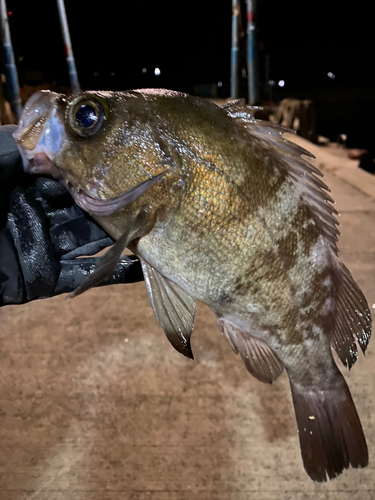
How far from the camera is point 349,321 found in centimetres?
145

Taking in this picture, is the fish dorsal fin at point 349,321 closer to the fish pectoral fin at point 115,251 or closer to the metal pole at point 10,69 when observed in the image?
the fish pectoral fin at point 115,251

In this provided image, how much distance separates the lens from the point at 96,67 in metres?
30.4

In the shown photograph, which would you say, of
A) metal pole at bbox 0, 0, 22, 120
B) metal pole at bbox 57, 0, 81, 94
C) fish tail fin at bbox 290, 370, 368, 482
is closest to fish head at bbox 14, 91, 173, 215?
fish tail fin at bbox 290, 370, 368, 482

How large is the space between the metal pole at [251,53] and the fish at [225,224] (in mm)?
10083

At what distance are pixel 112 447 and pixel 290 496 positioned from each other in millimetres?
826

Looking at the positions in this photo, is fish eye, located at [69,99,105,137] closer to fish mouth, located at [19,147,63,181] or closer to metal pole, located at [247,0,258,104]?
fish mouth, located at [19,147,63,181]

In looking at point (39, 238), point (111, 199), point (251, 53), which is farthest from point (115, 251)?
point (251, 53)

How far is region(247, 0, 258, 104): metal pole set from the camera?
9.73 metres

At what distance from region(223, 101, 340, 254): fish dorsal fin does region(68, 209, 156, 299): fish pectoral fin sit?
50cm

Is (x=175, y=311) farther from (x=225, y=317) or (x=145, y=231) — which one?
(x=145, y=231)

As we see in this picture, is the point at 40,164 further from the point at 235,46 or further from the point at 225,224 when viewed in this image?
the point at 235,46

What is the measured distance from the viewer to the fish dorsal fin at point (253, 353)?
4.64 ft

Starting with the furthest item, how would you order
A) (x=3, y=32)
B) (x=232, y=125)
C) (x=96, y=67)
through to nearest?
(x=96, y=67)
(x=3, y=32)
(x=232, y=125)

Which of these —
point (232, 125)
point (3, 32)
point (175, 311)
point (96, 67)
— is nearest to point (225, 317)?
point (175, 311)
